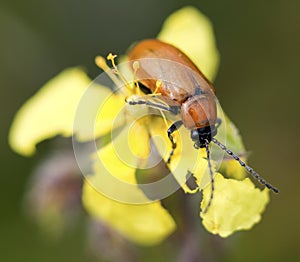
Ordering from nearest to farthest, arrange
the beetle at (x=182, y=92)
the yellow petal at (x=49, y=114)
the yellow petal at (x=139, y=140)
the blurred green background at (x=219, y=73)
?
the beetle at (x=182, y=92) < the yellow petal at (x=139, y=140) < the yellow petal at (x=49, y=114) < the blurred green background at (x=219, y=73)

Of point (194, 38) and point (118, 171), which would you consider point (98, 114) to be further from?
point (194, 38)

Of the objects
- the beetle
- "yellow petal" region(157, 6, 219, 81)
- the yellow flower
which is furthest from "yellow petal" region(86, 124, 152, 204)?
"yellow petal" region(157, 6, 219, 81)

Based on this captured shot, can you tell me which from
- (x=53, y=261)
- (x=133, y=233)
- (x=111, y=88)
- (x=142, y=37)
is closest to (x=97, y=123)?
(x=111, y=88)

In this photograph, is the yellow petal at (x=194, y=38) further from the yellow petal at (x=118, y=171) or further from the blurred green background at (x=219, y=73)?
the blurred green background at (x=219, y=73)

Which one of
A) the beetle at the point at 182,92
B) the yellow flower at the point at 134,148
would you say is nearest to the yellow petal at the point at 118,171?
the yellow flower at the point at 134,148

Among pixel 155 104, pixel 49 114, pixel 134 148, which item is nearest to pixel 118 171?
pixel 134 148

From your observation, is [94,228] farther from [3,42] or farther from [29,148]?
[3,42]
